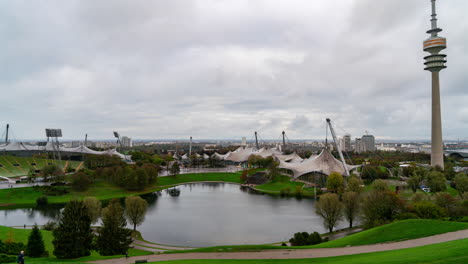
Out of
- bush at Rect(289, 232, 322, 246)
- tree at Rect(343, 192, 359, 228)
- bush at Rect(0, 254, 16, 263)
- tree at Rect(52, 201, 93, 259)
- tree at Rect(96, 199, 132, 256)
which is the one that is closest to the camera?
bush at Rect(0, 254, 16, 263)

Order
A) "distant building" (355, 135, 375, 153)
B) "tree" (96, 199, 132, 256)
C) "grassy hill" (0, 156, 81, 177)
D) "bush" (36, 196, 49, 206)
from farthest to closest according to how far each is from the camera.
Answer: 1. "distant building" (355, 135, 375, 153)
2. "grassy hill" (0, 156, 81, 177)
3. "bush" (36, 196, 49, 206)
4. "tree" (96, 199, 132, 256)

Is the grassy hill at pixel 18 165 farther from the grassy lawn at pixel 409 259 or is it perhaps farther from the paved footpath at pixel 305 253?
the grassy lawn at pixel 409 259

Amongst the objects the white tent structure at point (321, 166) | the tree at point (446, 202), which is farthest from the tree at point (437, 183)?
the white tent structure at point (321, 166)

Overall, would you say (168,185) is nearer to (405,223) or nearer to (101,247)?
(101,247)

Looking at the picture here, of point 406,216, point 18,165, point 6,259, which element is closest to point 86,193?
point 18,165

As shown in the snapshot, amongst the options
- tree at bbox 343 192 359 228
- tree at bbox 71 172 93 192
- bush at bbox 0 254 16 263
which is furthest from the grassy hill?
tree at bbox 343 192 359 228

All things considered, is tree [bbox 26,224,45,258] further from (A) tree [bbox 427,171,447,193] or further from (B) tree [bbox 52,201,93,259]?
(A) tree [bbox 427,171,447,193]

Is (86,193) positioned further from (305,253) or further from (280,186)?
(305,253)
